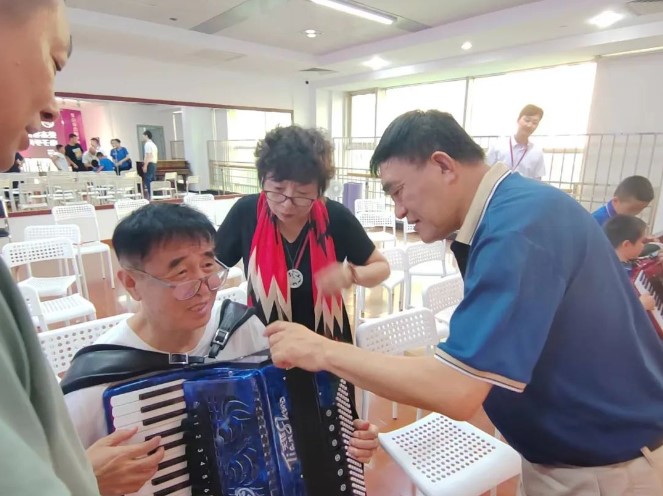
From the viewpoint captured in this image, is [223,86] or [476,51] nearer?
[476,51]

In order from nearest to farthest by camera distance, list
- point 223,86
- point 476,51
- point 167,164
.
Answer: point 476,51 < point 223,86 < point 167,164

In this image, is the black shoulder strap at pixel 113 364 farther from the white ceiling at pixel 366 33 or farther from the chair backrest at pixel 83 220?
the white ceiling at pixel 366 33

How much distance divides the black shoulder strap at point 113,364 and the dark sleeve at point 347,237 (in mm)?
867

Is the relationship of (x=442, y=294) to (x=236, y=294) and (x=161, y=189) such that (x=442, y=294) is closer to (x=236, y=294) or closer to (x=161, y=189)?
(x=236, y=294)

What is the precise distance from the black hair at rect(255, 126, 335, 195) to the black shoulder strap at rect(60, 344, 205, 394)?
2.59 ft

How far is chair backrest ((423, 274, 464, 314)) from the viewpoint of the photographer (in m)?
2.20

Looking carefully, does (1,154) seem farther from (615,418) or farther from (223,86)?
(223,86)

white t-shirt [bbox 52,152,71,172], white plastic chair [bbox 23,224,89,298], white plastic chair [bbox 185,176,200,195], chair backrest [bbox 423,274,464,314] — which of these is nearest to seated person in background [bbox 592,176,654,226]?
chair backrest [bbox 423,274,464,314]

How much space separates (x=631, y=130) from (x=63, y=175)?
27.7 ft

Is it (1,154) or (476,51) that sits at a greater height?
(476,51)

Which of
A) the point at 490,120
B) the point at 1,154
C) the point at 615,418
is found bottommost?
the point at 615,418

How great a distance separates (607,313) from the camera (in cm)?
85

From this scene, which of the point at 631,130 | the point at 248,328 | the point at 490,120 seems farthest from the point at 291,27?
the point at 248,328

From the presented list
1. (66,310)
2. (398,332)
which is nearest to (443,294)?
(398,332)
